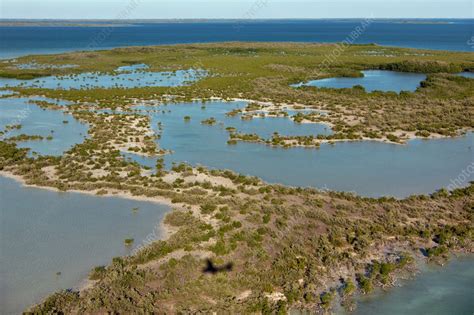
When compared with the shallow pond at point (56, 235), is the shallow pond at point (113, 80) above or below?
above

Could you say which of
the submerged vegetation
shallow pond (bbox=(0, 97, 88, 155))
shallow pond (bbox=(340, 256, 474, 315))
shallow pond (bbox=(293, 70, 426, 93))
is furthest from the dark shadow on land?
shallow pond (bbox=(293, 70, 426, 93))

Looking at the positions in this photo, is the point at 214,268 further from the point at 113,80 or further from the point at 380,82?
the point at 380,82

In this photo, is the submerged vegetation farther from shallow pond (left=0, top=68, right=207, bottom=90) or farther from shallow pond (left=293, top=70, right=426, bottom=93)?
shallow pond (left=0, top=68, right=207, bottom=90)

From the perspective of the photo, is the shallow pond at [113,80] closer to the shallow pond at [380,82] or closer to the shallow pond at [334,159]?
the shallow pond at [380,82]

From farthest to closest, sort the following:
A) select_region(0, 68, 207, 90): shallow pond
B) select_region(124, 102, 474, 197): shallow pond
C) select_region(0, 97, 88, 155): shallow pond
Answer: select_region(0, 68, 207, 90): shallow pond
select_region(0, 97, 88, 155): shallow pond
select_region(124, 102, 474, 197): shallow pond

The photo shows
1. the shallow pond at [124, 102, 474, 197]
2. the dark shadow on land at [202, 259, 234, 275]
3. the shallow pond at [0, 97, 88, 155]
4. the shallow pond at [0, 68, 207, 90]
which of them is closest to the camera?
the dark shadow on land at [202, 259, 234, 275]

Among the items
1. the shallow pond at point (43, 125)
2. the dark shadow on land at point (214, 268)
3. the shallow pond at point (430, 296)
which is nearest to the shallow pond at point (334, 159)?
the shallow pond at point (43, 125)

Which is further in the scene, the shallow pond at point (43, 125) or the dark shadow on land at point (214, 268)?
the shallow pond at point (43, 125)
